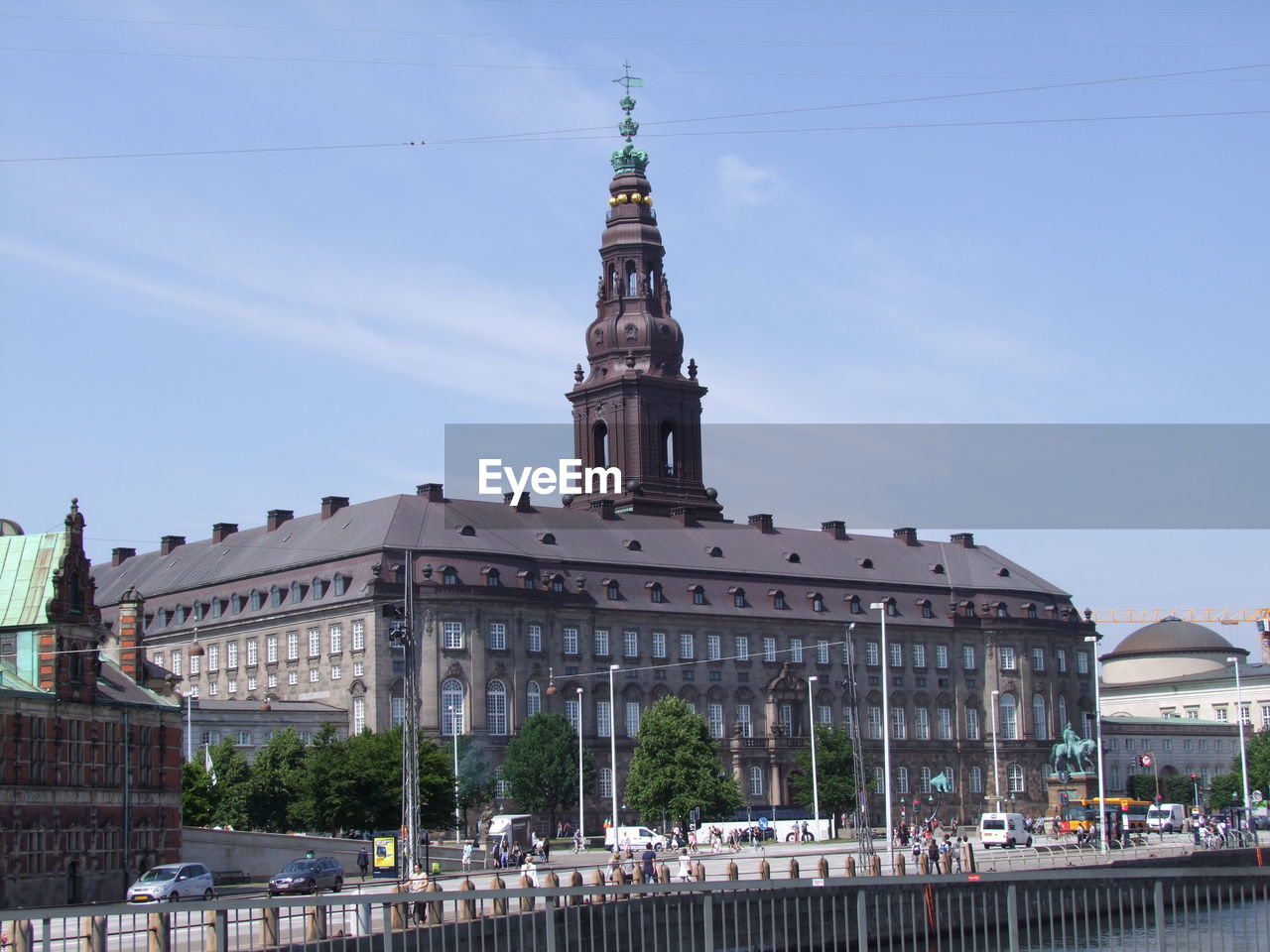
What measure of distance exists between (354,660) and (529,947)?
9518 cm

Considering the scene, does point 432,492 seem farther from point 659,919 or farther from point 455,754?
point 659,919

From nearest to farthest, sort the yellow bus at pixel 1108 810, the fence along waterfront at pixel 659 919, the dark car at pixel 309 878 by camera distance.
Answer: the fence along waterfront at pixel 659 919 → the dark car at pixel 309 878 → the yellow bus at pixel 1108 810

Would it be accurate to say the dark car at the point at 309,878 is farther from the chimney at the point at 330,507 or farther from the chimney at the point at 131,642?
the chimney at the point at 330,507

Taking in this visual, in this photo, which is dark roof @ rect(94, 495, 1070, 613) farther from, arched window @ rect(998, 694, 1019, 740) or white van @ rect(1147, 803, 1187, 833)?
white van @ rect(1147, 803, 1187, 833)

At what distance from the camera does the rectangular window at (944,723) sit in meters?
164

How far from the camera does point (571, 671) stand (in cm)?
14575

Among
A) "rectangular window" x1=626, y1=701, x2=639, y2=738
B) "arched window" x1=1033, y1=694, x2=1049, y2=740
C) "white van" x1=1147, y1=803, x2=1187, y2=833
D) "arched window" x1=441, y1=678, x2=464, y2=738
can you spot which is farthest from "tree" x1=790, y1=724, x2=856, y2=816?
"arched window" x1=441, y1=678, x2=464, y2=738

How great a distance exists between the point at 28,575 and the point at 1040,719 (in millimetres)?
107681

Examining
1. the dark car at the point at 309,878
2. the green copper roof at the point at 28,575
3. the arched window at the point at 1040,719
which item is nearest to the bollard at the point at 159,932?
the dark car at the point at 309,878

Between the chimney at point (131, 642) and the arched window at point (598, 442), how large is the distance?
7241 cm

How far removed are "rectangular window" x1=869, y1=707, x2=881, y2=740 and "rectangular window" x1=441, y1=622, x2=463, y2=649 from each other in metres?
37.2

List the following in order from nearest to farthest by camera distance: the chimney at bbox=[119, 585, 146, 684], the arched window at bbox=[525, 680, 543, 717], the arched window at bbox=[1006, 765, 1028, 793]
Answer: the chimney at bbox=[119, 585, 146, 684] < the arched window at bbox=[525, 680, 543, 717] < the arched window at bbox=[1006, 765, 1028, 793]

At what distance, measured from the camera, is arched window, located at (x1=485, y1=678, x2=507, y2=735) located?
139 meters

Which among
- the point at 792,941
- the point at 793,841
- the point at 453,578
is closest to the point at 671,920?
the point at 792,941
